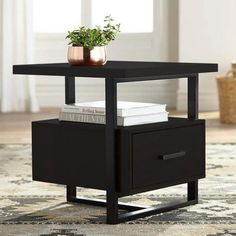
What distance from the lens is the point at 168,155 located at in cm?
263

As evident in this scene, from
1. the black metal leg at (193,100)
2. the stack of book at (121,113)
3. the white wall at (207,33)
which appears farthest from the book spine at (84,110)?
the white wall at (207,33)

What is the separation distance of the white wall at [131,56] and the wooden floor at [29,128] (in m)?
0.29

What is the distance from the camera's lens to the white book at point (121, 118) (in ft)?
8.45

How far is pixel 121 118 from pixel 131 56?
4.09 metres

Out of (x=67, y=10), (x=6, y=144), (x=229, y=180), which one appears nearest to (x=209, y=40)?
(x=67, y=10)

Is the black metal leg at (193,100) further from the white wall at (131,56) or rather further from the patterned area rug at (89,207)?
the white wall at (131,56)

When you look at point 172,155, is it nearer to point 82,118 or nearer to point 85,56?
point 82,118

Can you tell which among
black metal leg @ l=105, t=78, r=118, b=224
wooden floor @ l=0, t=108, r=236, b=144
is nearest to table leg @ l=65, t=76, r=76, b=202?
black metal leg @ l=105, t=78, r=118, b=224

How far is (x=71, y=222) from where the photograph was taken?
2.57 meters

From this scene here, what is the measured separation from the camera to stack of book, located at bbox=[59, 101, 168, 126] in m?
2.58

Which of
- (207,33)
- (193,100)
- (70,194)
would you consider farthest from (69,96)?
(207,33)

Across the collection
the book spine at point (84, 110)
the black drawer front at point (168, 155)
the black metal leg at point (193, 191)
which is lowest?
the black metal leg at point (193, 191)

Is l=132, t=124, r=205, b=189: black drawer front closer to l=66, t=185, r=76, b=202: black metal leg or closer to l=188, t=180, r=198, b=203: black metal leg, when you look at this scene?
l=188, t=180, r=198, b=203: black metal leg

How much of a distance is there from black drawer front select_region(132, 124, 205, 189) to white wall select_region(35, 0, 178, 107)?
3.83 meters
